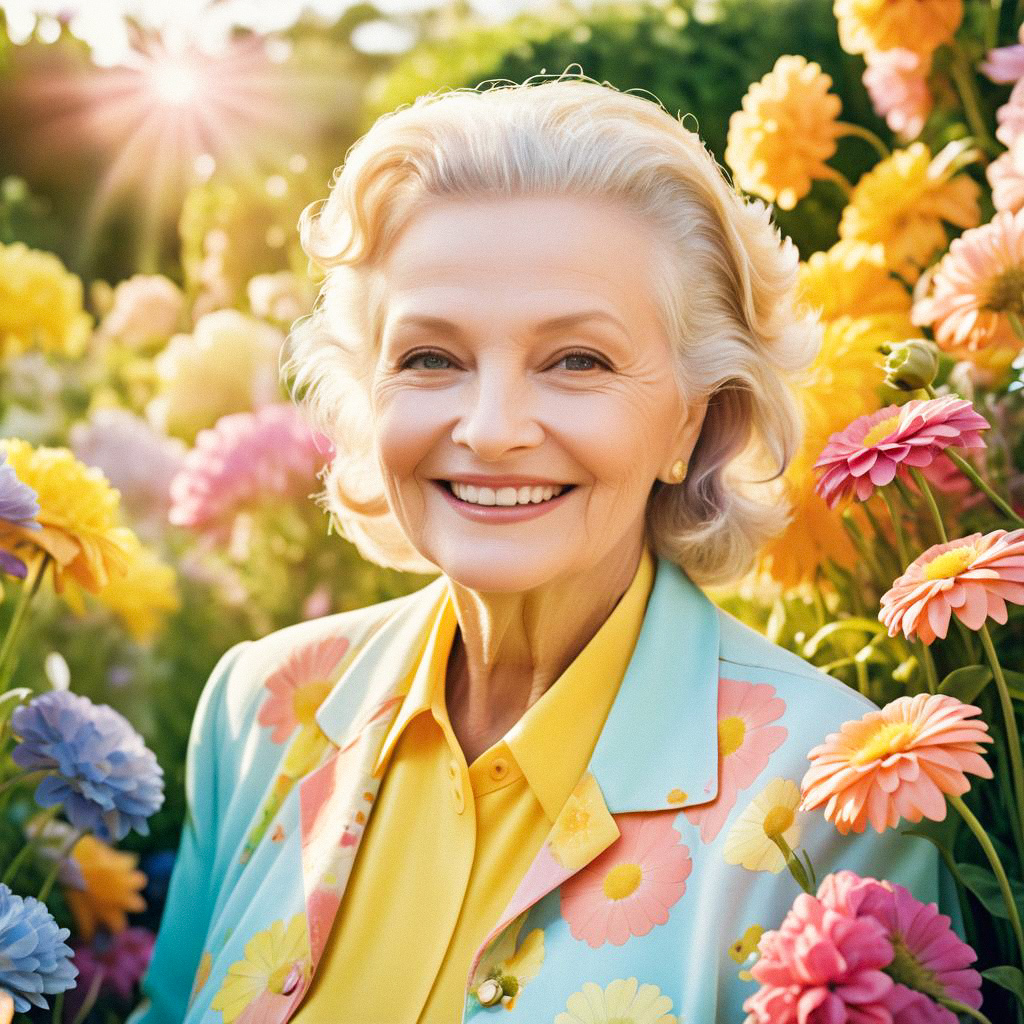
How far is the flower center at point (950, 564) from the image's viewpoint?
1.42 meters

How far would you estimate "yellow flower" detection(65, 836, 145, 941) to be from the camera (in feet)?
8.40

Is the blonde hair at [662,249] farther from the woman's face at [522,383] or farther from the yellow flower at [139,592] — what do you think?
the yellow flower at [139,592]

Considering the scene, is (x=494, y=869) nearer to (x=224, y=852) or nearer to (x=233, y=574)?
(x=224, y=852)

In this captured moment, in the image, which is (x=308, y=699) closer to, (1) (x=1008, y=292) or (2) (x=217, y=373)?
(1) (x=1008, y=292)

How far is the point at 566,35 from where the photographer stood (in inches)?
150

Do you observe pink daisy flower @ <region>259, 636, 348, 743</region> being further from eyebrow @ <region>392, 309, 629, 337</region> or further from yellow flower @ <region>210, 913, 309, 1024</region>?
eyebrow @ <region>392, 309, 629, 337</region>

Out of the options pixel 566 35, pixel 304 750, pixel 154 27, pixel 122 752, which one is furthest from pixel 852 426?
pixel 154 27

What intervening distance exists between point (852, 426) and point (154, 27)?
11.4 feet

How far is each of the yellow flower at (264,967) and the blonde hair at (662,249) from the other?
72 cm

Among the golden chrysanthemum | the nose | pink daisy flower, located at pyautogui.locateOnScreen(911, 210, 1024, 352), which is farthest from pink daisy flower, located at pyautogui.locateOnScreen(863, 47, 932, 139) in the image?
the nose

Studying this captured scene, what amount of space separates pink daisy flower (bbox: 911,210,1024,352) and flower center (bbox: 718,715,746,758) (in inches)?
24.1

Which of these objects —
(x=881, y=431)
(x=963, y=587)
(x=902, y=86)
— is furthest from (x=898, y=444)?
(x=902, y=86)

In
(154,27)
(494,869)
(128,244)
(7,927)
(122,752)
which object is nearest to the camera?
(7,927)

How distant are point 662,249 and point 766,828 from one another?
71cm
